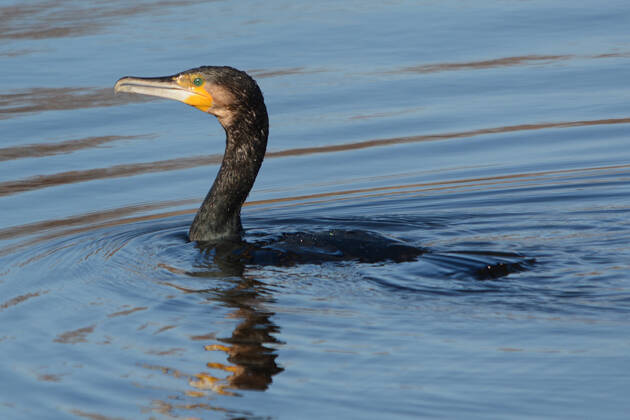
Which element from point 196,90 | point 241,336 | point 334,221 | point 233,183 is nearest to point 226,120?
point 196,90

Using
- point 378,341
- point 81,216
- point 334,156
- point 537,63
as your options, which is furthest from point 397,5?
point 378,341

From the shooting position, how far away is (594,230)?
6324 mm

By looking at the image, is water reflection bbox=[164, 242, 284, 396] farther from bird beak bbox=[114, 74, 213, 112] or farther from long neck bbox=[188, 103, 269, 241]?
bird beak bbox=[114, 74, 213, 112]

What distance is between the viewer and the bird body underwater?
21.2ft

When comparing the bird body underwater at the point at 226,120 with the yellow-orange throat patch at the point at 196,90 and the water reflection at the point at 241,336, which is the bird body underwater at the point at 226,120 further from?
the water reflection at the point at 241,336

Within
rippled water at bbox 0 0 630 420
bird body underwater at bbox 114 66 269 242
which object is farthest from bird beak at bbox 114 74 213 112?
rippled water at bbox 0 0 630 420

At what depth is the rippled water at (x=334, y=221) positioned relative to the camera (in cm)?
435

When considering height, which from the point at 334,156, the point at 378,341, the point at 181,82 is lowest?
the point at 378,341

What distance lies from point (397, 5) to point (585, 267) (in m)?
8.08

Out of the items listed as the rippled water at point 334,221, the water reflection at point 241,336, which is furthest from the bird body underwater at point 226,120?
the water reflection at point 241,336

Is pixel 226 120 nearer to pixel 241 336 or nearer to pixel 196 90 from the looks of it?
pixel 196 90

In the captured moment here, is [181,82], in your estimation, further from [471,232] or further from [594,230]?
[594,230]

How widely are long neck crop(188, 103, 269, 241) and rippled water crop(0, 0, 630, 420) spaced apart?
0.20m

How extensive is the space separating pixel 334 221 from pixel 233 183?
0.71m
